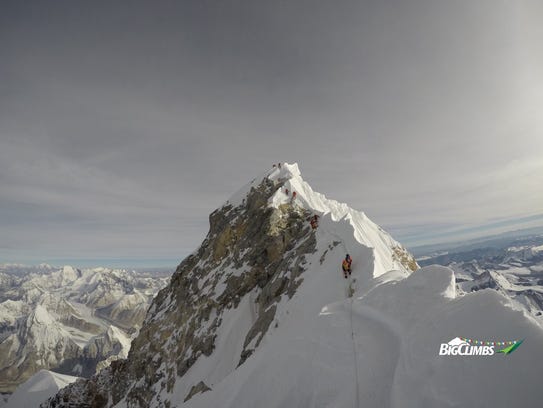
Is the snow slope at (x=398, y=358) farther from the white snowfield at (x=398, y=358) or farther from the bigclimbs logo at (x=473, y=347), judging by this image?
the bigclimbs logo at (x=473, y=347)

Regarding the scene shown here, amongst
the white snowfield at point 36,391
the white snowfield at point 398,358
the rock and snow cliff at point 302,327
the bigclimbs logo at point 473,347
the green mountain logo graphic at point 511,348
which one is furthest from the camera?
the white snowfield at point 36,391

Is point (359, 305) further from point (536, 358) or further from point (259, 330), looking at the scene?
point (259, 330)

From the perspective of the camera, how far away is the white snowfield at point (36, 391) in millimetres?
96562

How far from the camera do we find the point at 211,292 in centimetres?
4266

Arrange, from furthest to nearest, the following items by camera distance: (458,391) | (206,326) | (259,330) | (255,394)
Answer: (206,326) → (259,330) → (255,394) → (458,391)

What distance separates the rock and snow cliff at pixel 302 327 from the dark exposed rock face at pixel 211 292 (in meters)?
0.25

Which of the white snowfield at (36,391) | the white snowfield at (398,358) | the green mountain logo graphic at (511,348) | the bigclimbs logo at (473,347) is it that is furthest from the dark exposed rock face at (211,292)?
the white snowfield at (36,391)

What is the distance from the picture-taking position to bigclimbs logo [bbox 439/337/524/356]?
7602 millimetres

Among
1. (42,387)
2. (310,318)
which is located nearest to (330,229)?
(310,318)

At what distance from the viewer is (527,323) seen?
7676 millimetres

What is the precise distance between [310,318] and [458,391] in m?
9.87

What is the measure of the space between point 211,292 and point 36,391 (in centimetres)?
12064

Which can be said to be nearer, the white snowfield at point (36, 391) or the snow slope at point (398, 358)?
the snow slope at point (398, 358)

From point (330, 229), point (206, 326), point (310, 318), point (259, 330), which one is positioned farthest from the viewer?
point (206, 326)
